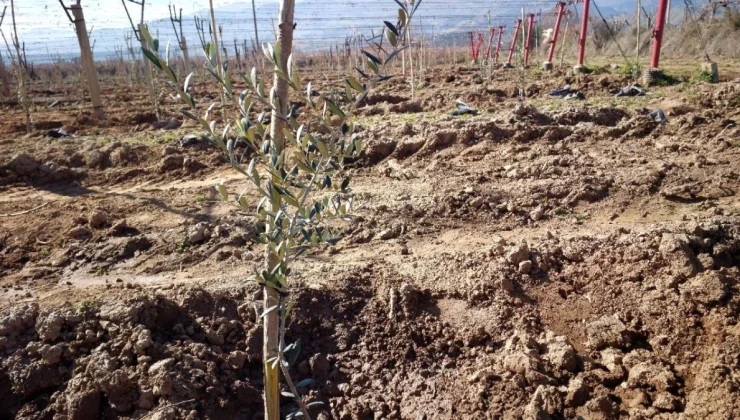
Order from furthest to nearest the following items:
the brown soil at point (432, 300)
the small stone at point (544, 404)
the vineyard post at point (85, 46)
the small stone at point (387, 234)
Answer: the vineyard post at point (85, 46)
the small stone at point (387, 234)
the brown soil at point (432, 300)
the small stone at point (544, 404)

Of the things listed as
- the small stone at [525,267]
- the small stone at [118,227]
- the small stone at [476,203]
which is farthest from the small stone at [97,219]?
the small stone at [525,267]

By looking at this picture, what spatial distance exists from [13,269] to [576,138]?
19.2ft

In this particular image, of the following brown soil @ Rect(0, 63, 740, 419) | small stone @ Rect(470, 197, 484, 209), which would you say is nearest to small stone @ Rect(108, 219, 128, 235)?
brown soil @ Rect(0, 63, 740, 419)

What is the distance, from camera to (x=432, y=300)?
3.35m

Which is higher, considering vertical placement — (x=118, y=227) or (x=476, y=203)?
(x=476, y=203)

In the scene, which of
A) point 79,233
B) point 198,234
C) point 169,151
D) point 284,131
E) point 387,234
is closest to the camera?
point 284,131

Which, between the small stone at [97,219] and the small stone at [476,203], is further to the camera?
the small stone at [97,219]

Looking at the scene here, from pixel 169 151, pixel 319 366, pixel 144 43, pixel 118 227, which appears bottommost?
pixel 319 366

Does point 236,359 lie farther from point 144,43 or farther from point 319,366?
point 144,43

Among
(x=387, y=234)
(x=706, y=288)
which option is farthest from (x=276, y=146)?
(x=387, y=234)

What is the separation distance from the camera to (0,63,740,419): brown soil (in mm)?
2746

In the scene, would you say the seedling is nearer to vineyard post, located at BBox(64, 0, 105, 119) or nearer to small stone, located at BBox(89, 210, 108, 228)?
small stone, located at BBox(89, 210, 108, 228)

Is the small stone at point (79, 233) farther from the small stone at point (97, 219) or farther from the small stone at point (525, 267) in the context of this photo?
the small stone at point (525, 267)

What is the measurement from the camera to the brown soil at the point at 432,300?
275 centimetres
